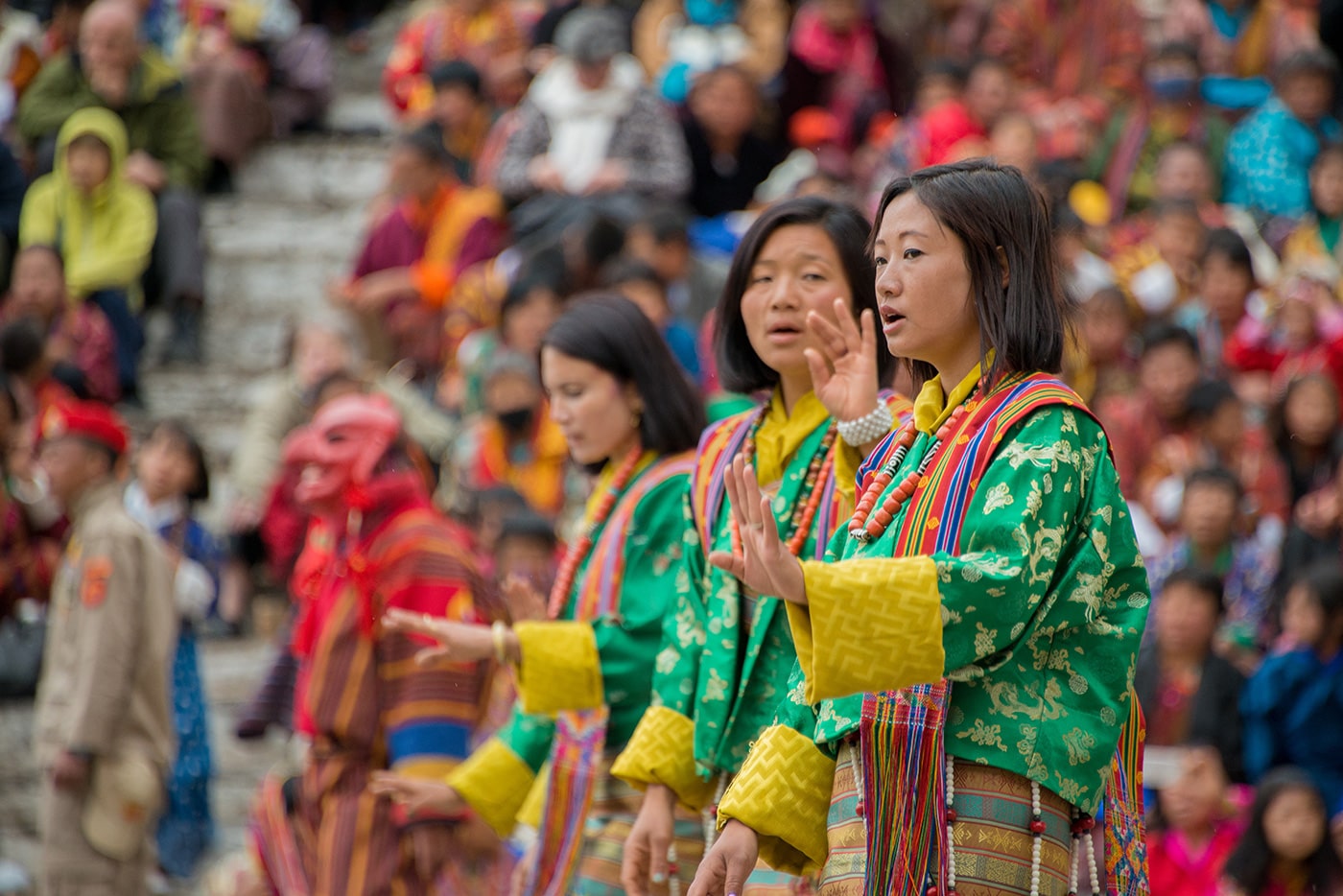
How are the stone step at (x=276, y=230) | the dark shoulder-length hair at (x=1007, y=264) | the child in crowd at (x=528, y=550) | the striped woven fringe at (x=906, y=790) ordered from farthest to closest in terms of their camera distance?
1. the stone step at (x=276, y=230)
2. the child in crowd at (x=528, y=550)
3. the dark shoulder-length hair at (x=1007, y=264)
4. the striped woven fringe at (x=906, y=790)

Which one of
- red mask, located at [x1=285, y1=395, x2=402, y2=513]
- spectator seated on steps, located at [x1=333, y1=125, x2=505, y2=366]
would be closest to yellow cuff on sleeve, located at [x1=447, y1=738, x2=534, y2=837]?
red mask, located at [x1=285, y1=395, x2=402, y2=513]

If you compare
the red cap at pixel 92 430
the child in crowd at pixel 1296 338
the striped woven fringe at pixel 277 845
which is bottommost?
the striped woven fringe at pixel 277 845

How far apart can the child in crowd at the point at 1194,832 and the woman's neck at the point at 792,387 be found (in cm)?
312

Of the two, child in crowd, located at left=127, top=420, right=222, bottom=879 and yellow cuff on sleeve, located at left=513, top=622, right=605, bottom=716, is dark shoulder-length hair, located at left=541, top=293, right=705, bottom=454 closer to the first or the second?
yellow cuff on sleeve, located at left=513, top=622, right=605, bottom=716

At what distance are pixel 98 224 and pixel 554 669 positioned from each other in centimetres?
726

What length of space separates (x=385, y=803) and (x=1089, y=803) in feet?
10.2

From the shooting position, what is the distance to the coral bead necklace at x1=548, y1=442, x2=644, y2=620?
4.91 metres

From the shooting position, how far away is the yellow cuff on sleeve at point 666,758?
13.4 ft

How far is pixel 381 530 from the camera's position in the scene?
19.9 ft

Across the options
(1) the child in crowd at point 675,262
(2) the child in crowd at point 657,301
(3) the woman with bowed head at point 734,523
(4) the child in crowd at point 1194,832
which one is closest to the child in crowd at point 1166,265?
(1) the child in crowd at point 675,262

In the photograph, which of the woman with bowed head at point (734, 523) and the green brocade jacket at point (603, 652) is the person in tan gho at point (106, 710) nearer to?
the green brocade jacket at point (603, 652)

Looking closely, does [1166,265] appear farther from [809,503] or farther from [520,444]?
[809,503]

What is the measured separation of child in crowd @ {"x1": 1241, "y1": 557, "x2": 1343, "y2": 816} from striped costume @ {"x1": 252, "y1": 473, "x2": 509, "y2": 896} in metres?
2.88

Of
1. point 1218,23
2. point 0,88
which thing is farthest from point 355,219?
point 1218,23
